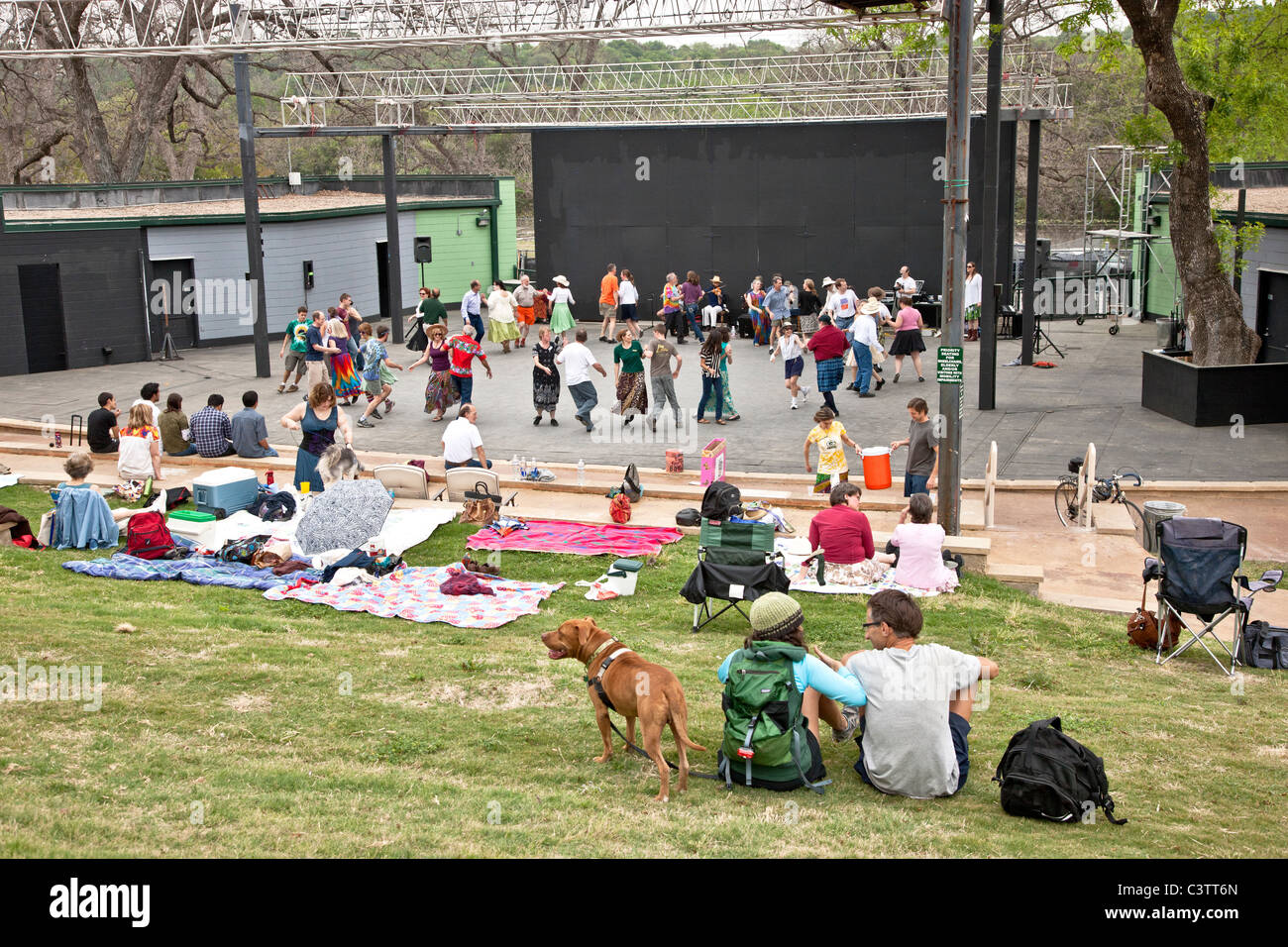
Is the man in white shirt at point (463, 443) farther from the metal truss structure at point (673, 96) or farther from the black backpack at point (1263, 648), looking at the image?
the metal truss structure at point (673, 96)

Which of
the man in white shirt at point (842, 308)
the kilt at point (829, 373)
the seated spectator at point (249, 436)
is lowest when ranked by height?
the seated spectator at point (249, 436)

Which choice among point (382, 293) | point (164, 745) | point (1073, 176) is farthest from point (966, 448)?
point (1073, 176)

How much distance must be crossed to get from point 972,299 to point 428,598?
1678cm

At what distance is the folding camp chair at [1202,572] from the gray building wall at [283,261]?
23.0m

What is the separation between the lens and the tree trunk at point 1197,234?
18.0 metres

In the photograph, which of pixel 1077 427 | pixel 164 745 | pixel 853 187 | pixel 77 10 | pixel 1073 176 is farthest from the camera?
pixel 1073 176

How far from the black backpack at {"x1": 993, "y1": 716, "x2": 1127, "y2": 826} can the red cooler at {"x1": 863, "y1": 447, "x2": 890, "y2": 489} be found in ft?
25.8

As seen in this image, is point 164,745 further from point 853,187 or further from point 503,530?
point 853,187

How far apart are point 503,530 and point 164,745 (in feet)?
19.1

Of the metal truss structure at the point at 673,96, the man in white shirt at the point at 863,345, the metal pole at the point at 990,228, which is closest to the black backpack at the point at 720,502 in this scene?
the metal pole at the point at 990,228

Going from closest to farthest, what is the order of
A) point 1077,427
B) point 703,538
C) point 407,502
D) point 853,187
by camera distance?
point 703,538
point 407,502
point 1077,427
point 853,187

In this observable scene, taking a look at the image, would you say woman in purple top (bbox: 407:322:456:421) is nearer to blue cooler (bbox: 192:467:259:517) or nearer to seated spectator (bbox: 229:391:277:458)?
seated spectator (bbox: 229:391:277:458)

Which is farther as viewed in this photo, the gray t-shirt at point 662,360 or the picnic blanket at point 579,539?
the gray t-shirt at point 662,360

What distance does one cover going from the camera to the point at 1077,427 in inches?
707
